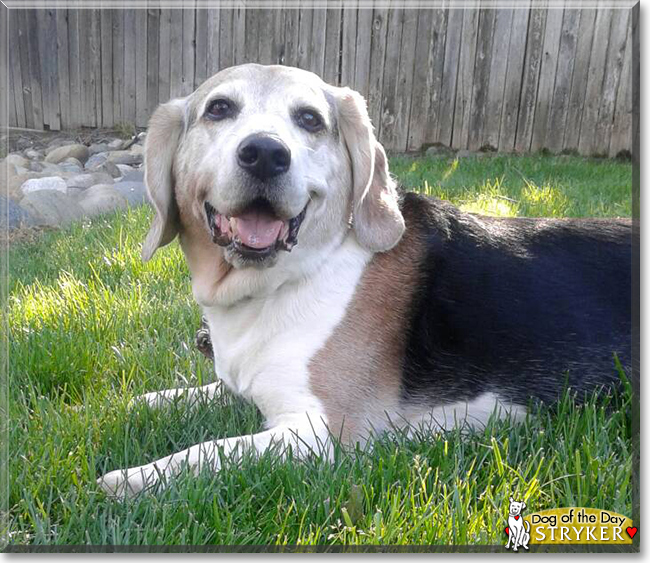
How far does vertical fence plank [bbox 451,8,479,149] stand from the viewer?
3.62 m

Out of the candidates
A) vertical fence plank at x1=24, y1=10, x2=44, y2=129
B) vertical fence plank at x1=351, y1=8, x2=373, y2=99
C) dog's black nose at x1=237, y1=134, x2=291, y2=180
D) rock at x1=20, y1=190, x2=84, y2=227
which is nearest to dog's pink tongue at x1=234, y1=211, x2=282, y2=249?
dog's black nose at x1=237, y1=134, x2=291, y2=180

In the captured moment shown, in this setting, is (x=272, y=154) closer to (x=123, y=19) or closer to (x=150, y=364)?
(x=150, y=364)

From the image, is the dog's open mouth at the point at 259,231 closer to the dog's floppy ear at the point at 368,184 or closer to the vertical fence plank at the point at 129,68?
the dog's floppy ear at the point at 368,184

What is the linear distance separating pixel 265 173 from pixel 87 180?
5602 millimetres

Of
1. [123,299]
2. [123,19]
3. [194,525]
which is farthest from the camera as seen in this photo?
[123,19]

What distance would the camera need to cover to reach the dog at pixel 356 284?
2.63 metres

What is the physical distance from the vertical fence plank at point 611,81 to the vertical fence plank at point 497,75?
49 centimetres

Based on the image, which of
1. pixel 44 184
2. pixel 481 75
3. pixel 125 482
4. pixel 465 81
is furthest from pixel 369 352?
pixel 44 184

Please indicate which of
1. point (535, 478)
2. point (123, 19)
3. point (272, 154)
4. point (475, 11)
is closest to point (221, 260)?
point (272, 154)

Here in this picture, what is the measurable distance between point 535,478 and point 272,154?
1296 millimetres

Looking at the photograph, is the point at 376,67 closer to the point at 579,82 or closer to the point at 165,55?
the point at 579,82

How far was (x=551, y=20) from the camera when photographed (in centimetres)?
321

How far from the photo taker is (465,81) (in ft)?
13.9

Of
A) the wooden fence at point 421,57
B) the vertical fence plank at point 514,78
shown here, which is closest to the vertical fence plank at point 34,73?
the wooden fence at point 421,57
